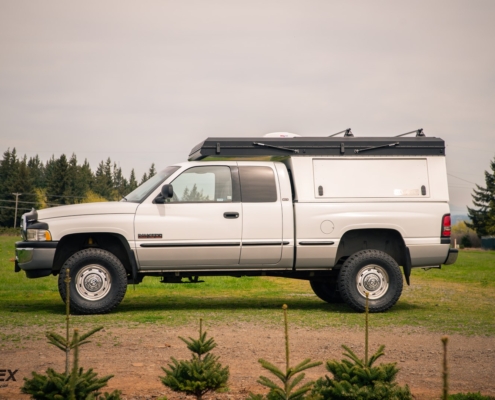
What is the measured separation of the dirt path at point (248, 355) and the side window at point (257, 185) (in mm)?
2219

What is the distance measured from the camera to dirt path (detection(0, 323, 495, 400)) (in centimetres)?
586

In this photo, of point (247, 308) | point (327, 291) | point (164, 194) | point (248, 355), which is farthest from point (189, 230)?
point (248, 355)

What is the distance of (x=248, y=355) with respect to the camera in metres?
7.21

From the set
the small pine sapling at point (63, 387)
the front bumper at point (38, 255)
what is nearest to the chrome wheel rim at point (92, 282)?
the front bumper at point (38, 255)

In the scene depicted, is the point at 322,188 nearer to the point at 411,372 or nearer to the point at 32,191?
the point at 411,372

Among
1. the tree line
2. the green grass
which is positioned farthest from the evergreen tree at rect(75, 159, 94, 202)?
the green grass

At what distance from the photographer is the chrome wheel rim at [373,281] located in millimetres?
10891

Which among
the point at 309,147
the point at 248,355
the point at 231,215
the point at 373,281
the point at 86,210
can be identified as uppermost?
the point at 309,147

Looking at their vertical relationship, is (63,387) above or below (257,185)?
below

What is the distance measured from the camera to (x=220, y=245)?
10523mm

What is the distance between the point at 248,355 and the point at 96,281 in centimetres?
380

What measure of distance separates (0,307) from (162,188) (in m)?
3.47

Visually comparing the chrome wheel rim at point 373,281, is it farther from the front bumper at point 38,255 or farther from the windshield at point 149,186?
the front bumper at point 38,255

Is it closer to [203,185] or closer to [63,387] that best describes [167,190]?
[203,185]
